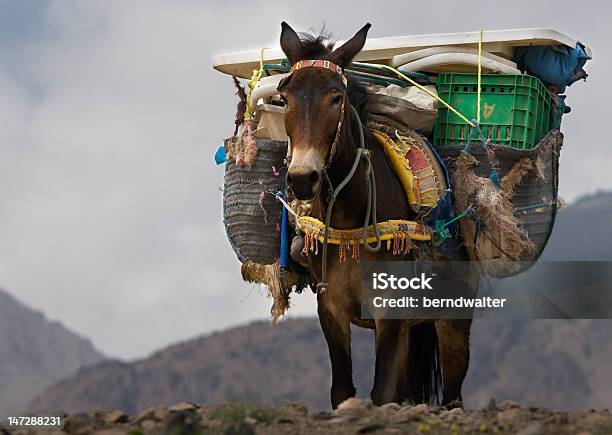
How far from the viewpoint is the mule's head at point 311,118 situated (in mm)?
8172

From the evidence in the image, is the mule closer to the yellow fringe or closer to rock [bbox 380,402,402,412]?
the yellow fringe

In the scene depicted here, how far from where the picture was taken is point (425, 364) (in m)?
11.0

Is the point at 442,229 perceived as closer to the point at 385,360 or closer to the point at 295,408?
the point at 385,360

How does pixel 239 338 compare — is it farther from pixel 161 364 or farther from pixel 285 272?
pixel 285 272

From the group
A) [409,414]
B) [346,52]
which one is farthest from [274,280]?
[409,414]

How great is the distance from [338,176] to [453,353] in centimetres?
263

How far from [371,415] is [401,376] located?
2807mm

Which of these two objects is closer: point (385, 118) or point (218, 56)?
point (385, 118)

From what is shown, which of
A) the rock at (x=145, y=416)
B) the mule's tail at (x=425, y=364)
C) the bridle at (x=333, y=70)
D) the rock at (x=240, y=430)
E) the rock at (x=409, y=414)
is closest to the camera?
the rock at (x=240, y=430)

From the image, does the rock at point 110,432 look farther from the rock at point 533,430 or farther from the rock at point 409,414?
the rock at point 533,430

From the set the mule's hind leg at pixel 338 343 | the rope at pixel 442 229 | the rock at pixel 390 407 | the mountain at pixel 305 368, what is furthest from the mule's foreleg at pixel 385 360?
the mountain at pixel 305 368

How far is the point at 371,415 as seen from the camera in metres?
7.62

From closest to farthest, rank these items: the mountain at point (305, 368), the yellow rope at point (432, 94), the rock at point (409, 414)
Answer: the rock at point (409, 414)
the yellow rope at point (432, 94)
the mountain at point (305, 368)

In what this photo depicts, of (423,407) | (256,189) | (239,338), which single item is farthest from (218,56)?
(239,338)
